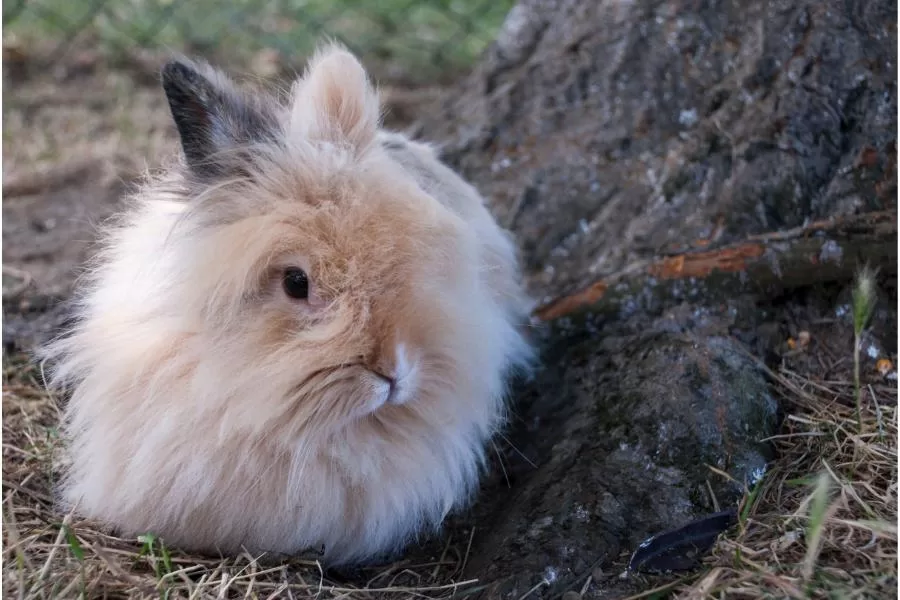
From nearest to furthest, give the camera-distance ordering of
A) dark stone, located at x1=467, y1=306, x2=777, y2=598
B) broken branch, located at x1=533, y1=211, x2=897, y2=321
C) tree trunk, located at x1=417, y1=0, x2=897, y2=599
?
dark stone, located at x1=467, y1=306, x2=777, y2=598 < tree trunk, located at x1=417, y1=0, x2=897, y2=599 < broken branch, located at x1=533, y1=211, x2=897, y2=321

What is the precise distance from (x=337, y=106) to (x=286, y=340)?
56 centimetres

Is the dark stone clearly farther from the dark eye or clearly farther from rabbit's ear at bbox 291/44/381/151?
rabbit's ear at bbox 291/44/381/151

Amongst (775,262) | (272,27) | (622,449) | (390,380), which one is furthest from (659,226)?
(272,27)

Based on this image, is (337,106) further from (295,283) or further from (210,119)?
(295,283)

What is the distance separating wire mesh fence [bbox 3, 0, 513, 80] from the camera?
202 inches

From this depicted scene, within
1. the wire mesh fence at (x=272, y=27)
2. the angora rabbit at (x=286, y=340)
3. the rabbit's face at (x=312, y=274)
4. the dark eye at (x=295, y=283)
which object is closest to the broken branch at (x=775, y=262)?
the angora rabbit at (x=286, y=340)

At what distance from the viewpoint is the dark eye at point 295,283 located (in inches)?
66.0

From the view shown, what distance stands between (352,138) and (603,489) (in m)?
0.98

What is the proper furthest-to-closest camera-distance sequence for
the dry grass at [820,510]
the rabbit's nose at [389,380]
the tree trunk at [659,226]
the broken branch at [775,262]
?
the broken branch at [775,262] < the tree trunk at [659,226] < the rabbit's nose at [389,380] < the dry grass at [820,510]

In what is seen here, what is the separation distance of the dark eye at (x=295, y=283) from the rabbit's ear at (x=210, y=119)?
27 cm

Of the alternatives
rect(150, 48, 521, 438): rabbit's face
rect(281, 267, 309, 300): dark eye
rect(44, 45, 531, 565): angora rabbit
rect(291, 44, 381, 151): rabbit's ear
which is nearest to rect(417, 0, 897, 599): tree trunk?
rect(44, 45, 531, 565): angora rabbit

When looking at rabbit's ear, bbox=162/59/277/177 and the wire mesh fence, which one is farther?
the wire mesh fence

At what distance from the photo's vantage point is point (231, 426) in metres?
1.72

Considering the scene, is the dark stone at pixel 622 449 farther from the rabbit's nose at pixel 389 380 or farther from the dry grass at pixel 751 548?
the rabbit's nose at pixel 389 380
